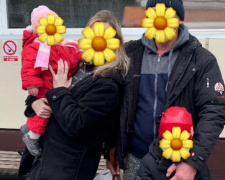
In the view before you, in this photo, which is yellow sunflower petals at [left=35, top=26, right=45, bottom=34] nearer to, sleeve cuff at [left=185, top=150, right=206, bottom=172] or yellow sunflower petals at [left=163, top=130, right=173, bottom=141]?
yellow sunflower petals at [left=163, top=130, right=173, bottom=141]

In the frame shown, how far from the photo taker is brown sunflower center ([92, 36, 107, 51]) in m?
2.01

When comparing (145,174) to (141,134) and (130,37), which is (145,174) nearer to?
(141,134)

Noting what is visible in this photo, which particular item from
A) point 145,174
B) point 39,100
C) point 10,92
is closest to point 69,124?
point 39,100

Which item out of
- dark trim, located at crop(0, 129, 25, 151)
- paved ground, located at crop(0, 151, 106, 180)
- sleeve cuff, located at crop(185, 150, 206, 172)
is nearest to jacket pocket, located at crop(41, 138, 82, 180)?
sleeve cuff, located at crop(185, 150, 206, 172)

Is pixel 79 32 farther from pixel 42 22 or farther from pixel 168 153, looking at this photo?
pixel 168 153

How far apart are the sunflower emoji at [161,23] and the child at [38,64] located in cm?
51

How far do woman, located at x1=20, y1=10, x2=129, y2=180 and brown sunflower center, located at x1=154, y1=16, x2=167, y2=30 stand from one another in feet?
1.04

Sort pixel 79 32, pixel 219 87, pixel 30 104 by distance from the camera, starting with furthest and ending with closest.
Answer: pixel 79 32, pixel 30 104, pixel 219 87

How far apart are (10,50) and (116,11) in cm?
117

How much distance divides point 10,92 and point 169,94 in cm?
280

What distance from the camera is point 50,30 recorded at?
2115 mm

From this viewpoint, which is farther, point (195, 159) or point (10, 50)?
point (10, 50)

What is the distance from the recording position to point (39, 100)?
7.61 feet

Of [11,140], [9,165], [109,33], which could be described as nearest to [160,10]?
[109,33]
